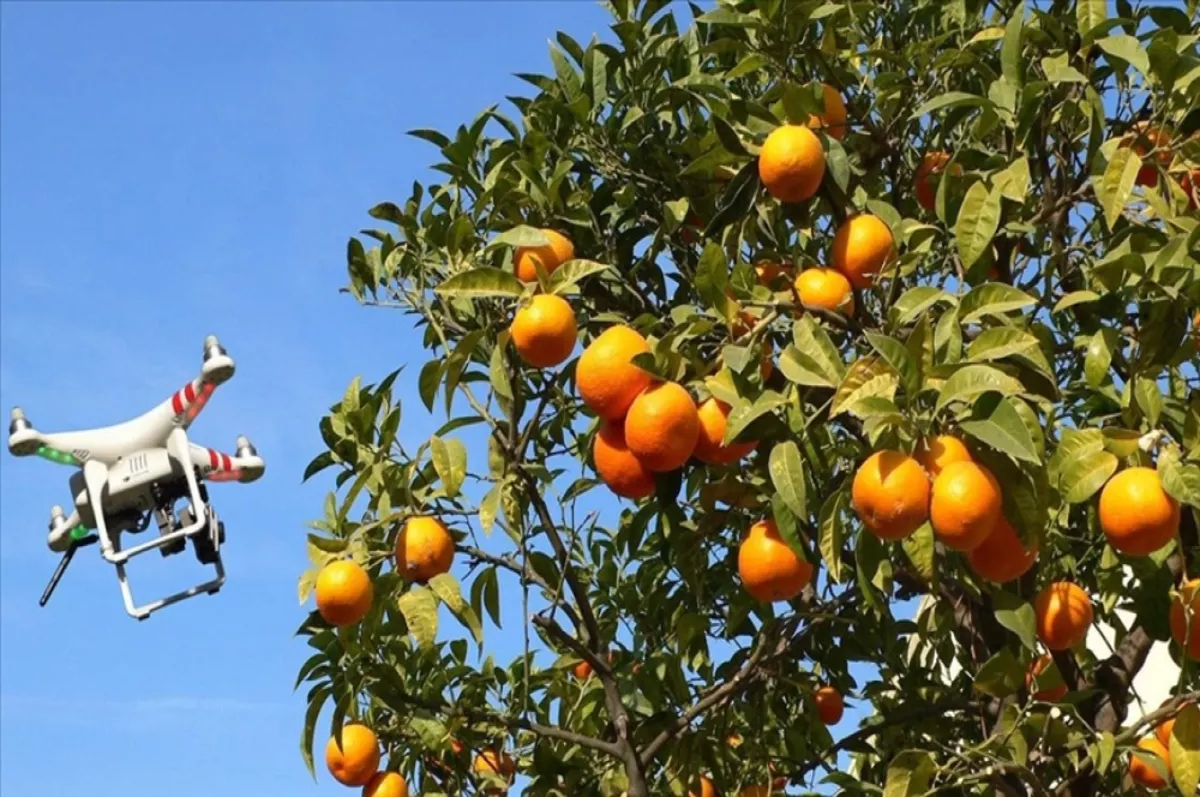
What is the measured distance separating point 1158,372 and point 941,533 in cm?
72

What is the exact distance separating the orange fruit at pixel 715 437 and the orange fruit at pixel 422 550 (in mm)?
491

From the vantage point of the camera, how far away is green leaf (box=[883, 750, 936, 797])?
7.48ft

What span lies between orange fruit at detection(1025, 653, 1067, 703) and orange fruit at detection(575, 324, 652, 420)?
88 cm

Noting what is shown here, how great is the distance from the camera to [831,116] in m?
2.48

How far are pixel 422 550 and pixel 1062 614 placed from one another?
3.47 feet

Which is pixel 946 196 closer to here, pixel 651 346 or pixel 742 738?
pixel 651 346

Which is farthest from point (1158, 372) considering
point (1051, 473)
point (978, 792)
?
point (978, 792)

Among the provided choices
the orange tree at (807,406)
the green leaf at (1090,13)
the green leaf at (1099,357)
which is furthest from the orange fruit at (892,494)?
the green leaf at (1090,13)

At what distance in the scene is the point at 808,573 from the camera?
2.19 m

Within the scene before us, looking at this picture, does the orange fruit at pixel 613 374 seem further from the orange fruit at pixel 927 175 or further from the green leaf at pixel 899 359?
the orange fruit at pixel 927 175

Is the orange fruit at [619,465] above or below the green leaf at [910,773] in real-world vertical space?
above

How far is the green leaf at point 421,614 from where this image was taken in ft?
7.47

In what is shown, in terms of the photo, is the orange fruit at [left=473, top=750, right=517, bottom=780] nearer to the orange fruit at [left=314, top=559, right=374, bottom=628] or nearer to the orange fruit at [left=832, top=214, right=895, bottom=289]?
the orange fruit at [left=314, top=559, right=374, bottom=628]

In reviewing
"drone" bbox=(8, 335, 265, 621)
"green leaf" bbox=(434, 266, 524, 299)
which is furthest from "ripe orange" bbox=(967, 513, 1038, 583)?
"drone" bbox=(8, 335, 265, 621)
